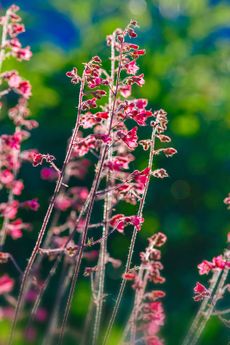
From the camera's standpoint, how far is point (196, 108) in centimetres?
751

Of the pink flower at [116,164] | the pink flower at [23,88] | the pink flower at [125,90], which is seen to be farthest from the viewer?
the pink flower at [23,88]

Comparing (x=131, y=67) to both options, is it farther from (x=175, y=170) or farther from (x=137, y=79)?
(x=175, y=170)

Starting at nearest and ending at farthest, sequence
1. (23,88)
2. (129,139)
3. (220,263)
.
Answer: (129,139)
(220,263)
(23,88)

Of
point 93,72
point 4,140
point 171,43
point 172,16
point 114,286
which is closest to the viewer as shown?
point 93,72

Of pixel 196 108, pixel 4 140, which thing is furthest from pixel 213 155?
pixel 4 140

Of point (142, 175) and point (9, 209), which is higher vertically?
point (142, 175)

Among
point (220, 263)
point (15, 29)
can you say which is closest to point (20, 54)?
point (15, 29)

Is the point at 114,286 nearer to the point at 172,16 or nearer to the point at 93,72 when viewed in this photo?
the point at 93,72

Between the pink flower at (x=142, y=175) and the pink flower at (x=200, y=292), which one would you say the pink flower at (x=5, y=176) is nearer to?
the pink flower at (x=142, y=175)

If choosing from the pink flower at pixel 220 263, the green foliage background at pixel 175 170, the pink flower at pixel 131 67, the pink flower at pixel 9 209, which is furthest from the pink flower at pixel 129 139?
the green foliage background at pixel 175 170

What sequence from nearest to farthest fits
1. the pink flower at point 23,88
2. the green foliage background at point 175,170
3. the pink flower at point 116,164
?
1. the pink flower at point 116,164
2. the pink flower at point 23,88
3. the green foliage background at point 175,170

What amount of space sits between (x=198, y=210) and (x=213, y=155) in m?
0.81

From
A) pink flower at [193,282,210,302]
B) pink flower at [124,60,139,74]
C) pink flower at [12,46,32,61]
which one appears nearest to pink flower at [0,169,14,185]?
pink flower at [12,46,32,61]

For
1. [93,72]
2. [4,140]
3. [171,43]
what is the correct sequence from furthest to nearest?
[171,43]
[4,140]
[93,72]
